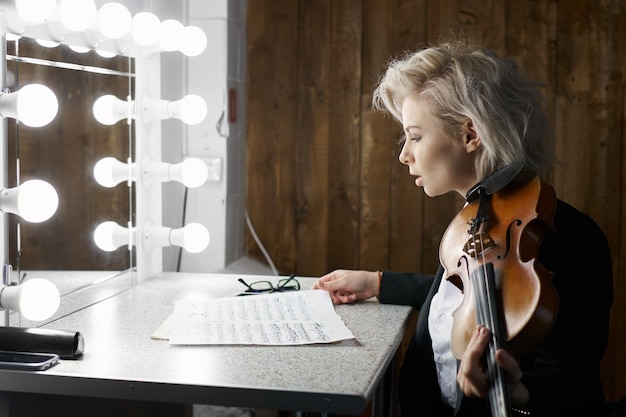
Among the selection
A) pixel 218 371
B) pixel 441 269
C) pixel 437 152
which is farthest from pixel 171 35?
pixel 218 371

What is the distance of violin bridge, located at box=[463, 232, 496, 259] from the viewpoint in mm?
1118

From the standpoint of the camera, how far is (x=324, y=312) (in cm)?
146

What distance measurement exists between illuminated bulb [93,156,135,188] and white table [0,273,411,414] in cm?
A: 36

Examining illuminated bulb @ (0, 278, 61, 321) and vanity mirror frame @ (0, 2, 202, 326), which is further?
vanity mirror frame @ (0, 2, 202, 326)

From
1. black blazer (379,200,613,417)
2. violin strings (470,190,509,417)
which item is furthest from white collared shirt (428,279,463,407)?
violin strings (470,190,509,417)

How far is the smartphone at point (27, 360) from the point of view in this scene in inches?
42.9

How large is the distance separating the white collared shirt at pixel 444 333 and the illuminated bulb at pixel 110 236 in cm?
71

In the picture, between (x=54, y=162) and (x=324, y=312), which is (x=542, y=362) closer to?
(x=324, y=312)

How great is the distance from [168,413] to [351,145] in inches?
60.7

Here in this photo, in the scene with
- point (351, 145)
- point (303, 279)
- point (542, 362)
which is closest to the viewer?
point (542, 362)

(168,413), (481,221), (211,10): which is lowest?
(168,413)

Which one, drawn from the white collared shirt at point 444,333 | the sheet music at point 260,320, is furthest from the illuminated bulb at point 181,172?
the white collared shirt at point 444,333

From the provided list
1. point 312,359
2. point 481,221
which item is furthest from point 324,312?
point 481,221

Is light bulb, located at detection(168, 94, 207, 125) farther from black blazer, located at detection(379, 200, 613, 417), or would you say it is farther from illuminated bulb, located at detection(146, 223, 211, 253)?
black blazer, located at detection(379, 200, 613, 417)
